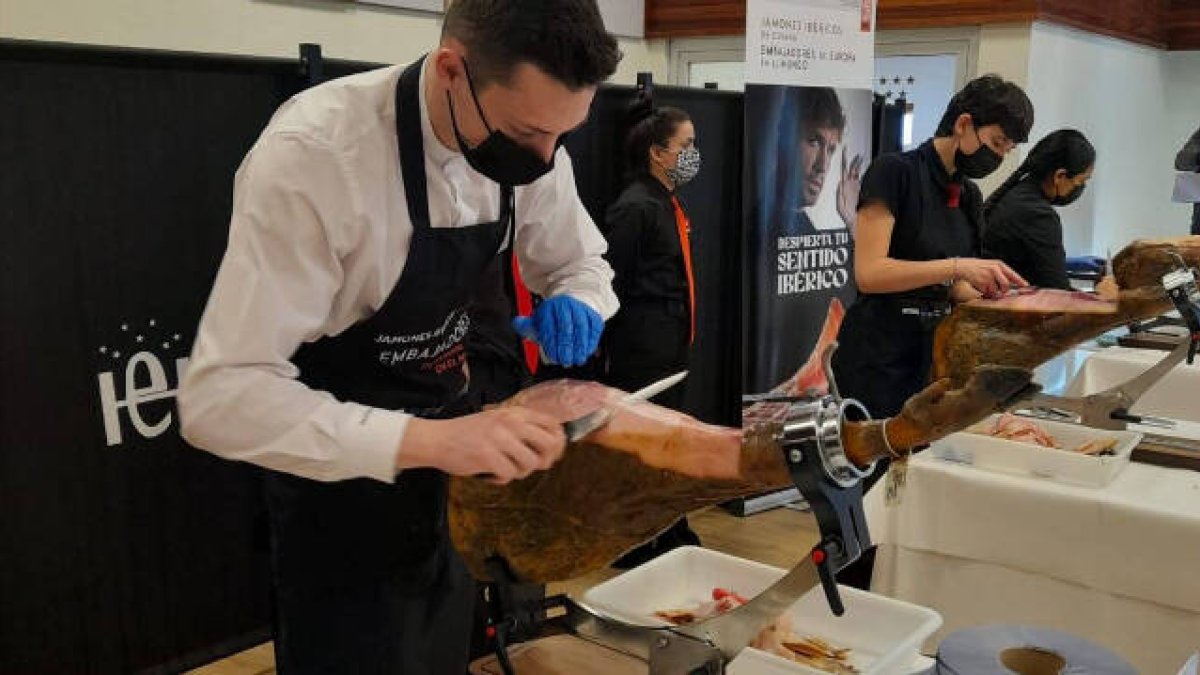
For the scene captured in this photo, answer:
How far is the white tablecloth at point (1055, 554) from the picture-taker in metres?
1.71

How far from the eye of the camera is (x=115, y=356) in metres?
2.27

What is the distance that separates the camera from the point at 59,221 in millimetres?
2166

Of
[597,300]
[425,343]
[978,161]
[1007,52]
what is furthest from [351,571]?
[1007,52]

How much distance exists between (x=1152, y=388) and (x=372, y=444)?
268 centimetres

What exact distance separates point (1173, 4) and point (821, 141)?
3.52 metres

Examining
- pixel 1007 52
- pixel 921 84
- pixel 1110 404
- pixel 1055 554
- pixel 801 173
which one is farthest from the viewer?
pixel 921 84

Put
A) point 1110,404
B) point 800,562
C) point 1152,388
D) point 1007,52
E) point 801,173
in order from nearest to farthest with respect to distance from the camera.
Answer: point 800,562 < point 1110,404 < point 1152,388 < point 801,173 < point 1007,52

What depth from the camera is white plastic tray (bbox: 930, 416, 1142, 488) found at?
184cm

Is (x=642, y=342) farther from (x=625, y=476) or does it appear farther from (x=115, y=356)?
(x=625, y=476)

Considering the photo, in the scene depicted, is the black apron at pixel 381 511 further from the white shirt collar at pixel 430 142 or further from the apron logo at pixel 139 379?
the apron logo at pixel 139 379

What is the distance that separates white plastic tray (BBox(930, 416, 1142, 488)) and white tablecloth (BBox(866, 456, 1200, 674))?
0.12ft

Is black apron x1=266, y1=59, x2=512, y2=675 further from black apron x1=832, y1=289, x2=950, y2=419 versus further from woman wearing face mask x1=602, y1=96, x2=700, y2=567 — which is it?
woman wearing face mask x1=602, y1=96, x2=700, y2=567

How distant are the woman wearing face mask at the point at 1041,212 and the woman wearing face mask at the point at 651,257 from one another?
997 mm

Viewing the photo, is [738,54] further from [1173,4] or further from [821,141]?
[1173,4]
